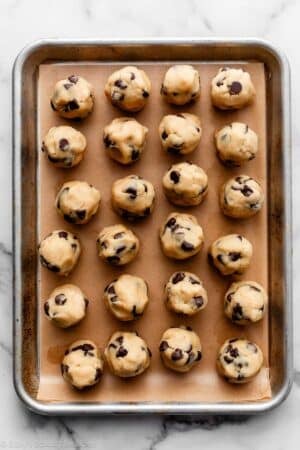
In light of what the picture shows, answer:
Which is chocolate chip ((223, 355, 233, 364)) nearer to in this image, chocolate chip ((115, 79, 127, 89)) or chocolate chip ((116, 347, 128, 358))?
chocolate chip ((116, 347, 128, 358))

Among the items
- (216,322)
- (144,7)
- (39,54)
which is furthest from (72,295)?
(144,7)

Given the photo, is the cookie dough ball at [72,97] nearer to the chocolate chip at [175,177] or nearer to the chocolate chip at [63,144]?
the chocolate chip at [63,144]

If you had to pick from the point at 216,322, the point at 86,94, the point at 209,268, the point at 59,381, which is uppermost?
the point at 86,94

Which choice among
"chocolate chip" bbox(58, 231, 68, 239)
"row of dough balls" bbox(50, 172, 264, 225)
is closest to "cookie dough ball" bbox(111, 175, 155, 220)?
"row of dough balls" bbox(50, 172, 264, 225)

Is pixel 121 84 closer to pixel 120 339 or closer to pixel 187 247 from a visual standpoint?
pixel 187 247

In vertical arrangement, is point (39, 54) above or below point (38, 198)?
above

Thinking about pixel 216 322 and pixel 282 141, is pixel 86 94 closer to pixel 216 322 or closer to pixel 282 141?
pixel 282 141

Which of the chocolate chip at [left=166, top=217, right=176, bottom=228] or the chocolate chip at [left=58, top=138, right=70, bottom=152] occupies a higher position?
the chocolate chip at [left=58, top=138, right=70, bottom=152]
